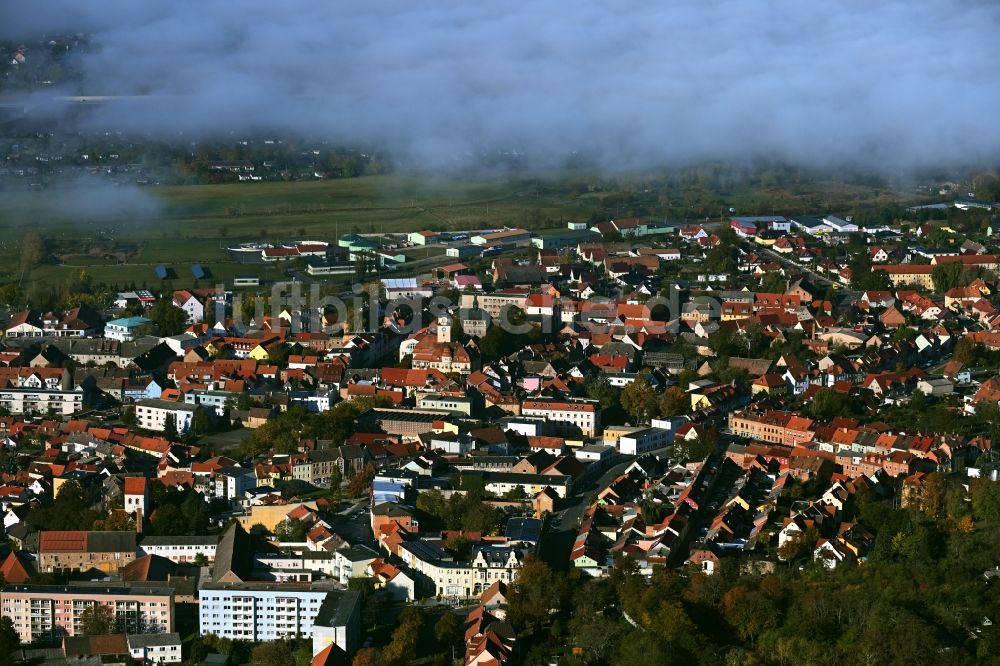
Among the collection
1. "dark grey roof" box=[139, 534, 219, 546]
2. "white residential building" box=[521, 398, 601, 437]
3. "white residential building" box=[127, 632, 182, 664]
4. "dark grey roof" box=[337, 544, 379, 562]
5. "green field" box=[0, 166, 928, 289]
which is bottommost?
"white residential building" box=[127, 632, 182, 664]

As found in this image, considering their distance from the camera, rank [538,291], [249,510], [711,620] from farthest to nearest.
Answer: [538,291]
[249,510]
[711,620]

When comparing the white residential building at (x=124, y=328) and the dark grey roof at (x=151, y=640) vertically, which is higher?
the white residential building at (x=124, y=328)

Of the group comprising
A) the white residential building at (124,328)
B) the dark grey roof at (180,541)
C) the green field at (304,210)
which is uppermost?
A: the green field at (304,210)

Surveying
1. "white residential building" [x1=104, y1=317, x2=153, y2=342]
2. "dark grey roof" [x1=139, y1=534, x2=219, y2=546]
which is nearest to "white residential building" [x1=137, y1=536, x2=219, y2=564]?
"dark grey roof" [x1=139, y1=534, x2=219, y2=546]

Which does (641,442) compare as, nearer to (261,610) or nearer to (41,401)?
(261,610)

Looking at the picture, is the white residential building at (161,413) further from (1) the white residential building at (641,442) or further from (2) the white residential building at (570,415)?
(1) the white residential building at (641,442)

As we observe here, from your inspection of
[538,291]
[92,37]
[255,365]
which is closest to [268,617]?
[255,365]

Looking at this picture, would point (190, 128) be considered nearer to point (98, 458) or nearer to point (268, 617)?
point (98, 458)

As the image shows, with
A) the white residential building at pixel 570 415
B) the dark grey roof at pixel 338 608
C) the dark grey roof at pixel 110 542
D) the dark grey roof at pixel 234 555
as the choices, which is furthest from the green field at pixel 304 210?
the dark grey roof at pixel 338 608

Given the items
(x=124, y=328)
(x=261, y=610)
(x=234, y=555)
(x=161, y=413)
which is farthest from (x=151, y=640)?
(x=124, y=328)

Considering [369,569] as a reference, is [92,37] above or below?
above

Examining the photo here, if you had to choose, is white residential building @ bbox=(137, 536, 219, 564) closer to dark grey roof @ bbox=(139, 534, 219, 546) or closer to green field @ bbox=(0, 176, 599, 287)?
dark grey roof @ bbox=(139, 534, 219, 546)
